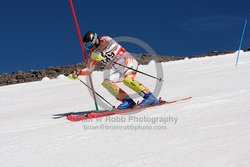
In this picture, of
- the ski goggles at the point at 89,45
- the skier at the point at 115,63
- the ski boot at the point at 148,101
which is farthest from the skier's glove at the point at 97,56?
the ski boot at the point at 148,101

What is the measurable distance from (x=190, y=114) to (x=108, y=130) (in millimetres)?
1517

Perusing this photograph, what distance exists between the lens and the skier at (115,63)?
859 centimetres

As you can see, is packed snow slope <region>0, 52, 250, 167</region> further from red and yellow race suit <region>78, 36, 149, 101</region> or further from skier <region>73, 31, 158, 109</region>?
red and yellow race suit <region>78, 36, 149, 101</region>

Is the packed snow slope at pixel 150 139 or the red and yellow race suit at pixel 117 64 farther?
the red and yellow race suit at pixel 117 64

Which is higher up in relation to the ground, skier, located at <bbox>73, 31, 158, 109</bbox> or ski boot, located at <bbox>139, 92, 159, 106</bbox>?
skier, located at <bbox>73, 31, 158, 109</bbox>

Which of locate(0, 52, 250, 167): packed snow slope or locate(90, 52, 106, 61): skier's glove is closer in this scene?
locate(0, 52, 250, 167): packed snow slope

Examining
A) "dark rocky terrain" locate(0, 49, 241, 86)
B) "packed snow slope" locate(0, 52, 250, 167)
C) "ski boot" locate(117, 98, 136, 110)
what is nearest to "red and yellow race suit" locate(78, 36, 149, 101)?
"ski boot" locate(117, 98, 136, 110)

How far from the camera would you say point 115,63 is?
28.3 ft

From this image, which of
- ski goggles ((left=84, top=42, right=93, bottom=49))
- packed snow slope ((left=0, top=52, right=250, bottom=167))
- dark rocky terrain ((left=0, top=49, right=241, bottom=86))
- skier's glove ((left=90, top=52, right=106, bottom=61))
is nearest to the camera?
packed snow slope ((left=0, top=52, right=250, bottom=167))

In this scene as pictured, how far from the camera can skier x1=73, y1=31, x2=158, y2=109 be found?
28.2 feet

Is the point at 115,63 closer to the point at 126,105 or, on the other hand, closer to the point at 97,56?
the point at 97,56

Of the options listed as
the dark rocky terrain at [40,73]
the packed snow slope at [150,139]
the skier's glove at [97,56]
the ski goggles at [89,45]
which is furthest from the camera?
the dark rocky terrain at [40,73]

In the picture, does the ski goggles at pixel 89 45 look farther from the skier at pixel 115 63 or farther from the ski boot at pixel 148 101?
the ski boot at pixel 148 101

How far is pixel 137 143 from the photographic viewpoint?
5289 mm
